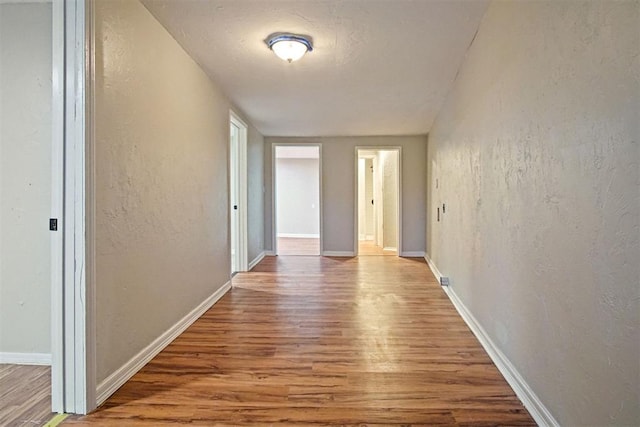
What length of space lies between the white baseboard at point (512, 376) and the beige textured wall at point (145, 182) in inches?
83.1

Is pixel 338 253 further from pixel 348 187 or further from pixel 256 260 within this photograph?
pixel 256 260

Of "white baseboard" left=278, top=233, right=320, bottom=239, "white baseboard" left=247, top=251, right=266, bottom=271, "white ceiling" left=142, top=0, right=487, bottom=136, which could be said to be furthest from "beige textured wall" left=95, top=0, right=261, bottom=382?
"white baseboard" left=278, top=233, right=320, bottom=239

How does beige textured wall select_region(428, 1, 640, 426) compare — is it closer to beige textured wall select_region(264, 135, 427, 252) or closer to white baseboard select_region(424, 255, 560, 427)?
white baseboard select_region(424, 255, 560, 427)

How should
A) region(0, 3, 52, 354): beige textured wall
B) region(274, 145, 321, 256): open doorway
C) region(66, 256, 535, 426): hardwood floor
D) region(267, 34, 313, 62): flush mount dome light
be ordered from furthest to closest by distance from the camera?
region(274, 145, 321, 256): open doorway, region(267, 34, 313, 62): flush mount dome light, region(0, 3, 52, 354): beige textured wall, region(66, 256, 535, 426): hardwood floor

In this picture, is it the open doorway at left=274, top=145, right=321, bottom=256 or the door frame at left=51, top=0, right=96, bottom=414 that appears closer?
the door frame at left=51, top=0, right=96, bottom=414

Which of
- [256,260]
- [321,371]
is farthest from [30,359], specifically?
[256,260]

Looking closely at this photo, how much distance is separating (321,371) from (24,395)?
1.58 meters

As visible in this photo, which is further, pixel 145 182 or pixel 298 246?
pixel 298 246

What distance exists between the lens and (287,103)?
441 centimetres

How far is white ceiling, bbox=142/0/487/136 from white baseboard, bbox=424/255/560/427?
214 cm

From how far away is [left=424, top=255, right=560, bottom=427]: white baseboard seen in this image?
5.27 feet

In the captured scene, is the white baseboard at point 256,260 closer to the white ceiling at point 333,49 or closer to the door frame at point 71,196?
the white ceiling at point 333,49

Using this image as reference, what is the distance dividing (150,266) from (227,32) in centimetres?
172

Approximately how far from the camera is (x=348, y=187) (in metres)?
6.68
